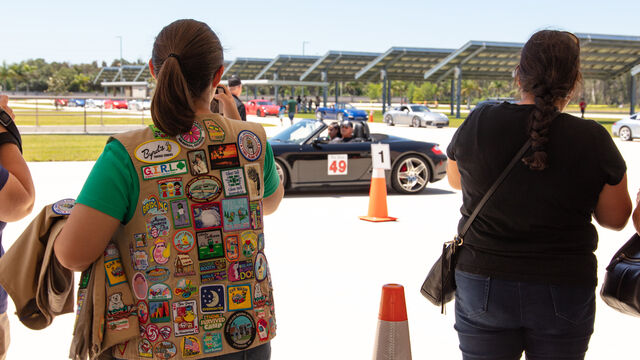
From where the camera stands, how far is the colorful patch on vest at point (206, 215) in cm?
193

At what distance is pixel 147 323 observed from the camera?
192cm

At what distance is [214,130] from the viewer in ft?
6.47

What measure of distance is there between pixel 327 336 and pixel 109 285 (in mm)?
2973

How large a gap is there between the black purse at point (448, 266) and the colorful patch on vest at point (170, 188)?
103 cm

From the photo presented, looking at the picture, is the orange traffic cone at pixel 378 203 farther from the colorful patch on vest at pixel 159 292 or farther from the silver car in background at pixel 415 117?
the silver car in background at pixel 415 117

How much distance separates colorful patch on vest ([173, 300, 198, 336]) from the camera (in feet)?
6.30

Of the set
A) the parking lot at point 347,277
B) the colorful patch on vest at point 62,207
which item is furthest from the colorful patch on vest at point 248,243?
the parking lot at point 347,277

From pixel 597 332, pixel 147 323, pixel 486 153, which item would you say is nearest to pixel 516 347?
pixel 486 153

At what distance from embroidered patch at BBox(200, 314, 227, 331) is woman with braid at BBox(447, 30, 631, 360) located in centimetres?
89

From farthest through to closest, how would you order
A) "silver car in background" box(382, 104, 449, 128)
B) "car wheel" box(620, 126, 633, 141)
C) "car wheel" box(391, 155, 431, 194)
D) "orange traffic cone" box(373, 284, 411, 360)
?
"silver car in background" box(382, 104, 449, 128)
"car wheel" box(620, 126, 633, 141)
"car wheel" box(391, 155, 431, 194)
"orange traffic cone" box(373, 284, 411, 360)

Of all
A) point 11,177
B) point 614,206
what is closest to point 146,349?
point 11,177

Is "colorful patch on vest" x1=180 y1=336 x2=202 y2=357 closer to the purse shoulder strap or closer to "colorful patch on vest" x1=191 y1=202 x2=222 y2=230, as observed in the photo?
"colorful patch on vest" x1=191 y1=202 x2=222 y2=230

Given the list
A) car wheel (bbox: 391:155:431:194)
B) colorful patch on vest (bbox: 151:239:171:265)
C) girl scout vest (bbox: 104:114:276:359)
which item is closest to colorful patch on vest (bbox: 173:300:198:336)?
girl scout vest (bbox: 104:114:276:359)

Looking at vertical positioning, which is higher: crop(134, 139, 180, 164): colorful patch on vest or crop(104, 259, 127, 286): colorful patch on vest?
crop(134, 139, 180, 164): colorful patch on vest
